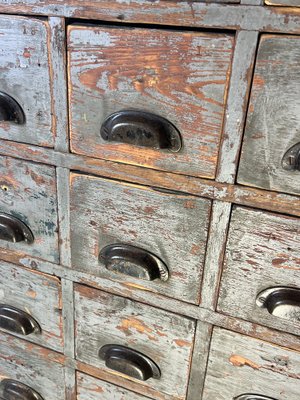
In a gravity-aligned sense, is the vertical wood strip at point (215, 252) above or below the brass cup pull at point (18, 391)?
above

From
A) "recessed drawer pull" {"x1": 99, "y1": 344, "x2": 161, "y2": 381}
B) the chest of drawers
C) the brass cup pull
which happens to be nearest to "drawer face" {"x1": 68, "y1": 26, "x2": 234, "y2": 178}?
the chest of drawers

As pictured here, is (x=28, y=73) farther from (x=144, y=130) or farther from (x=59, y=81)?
(x=144, y=130)

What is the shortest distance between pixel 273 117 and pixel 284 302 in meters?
0.30

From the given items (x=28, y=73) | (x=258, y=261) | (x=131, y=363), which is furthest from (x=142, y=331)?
(x=28, y=73)

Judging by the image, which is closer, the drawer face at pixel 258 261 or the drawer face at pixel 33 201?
the drawer face at pixel 258 261

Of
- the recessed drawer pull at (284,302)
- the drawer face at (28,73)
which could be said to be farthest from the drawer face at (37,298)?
the recessed drawer pull at (284,302)

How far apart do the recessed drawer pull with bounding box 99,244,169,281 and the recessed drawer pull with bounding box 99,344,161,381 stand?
0.73 ft

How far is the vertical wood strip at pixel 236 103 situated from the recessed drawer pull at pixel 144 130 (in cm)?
8

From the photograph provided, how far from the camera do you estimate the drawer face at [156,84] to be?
58 centimetres

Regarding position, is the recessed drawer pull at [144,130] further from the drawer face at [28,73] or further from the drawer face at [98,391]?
the drawer face at [98,391]

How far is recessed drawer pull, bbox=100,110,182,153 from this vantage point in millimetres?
633

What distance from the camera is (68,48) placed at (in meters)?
0.66

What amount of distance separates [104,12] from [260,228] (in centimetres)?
43

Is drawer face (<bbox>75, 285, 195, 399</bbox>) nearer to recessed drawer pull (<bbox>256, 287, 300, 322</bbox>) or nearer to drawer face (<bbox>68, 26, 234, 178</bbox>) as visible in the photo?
recessed drawer pull (<bbox>256, 287, 300, 322</bbox>)
